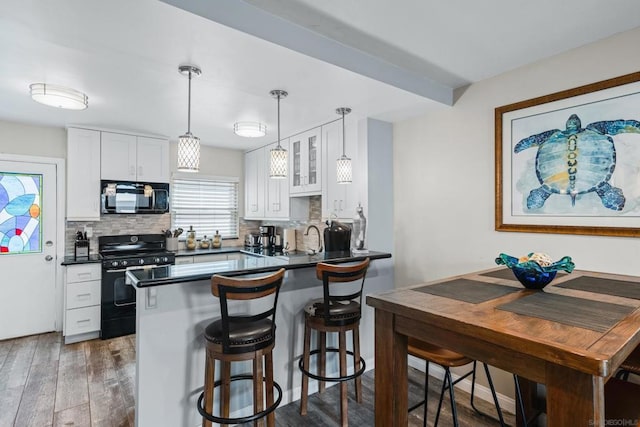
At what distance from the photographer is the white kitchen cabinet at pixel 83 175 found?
3852mm

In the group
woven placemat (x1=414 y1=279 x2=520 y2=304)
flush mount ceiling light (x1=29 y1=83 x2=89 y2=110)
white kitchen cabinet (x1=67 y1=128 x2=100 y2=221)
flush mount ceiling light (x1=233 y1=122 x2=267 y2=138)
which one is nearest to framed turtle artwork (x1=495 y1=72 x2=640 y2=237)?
woven placemat (x1=414 y1=279 x2=520 y2=304)

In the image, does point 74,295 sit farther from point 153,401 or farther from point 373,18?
point 373,18

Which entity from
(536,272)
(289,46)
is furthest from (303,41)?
(536,272)

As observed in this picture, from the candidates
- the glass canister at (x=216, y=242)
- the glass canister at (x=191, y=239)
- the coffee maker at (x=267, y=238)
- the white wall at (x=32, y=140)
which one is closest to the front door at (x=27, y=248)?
the white wall at (x=32, y=140)

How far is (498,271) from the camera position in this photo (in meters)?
2.22

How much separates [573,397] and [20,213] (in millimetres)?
5115

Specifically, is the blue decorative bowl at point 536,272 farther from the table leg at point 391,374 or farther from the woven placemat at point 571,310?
the table leg at point 391,374

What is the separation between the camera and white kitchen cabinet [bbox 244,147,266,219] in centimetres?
487

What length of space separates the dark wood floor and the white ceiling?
2.41m

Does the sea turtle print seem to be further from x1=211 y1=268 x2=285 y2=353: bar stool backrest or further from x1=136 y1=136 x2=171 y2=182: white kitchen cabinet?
x1=136 y1=136 x2=171 y2=182: white kitchen cabinet

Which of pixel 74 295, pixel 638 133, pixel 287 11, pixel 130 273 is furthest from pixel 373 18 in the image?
pixel 74 295

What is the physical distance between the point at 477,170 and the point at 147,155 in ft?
12.7

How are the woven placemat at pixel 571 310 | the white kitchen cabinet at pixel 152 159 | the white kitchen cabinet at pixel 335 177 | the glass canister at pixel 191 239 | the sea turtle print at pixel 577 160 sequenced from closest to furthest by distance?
the woven placemat at pixel 571 310, the sea turtle print at pixel 577 160, the white kitchen cabinet at pixel 335 177, the white kitchen cabinet at pixel 152 159, the glass canister at pixel 191 239

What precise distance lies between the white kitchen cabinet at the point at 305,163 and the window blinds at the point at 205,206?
156 cm
